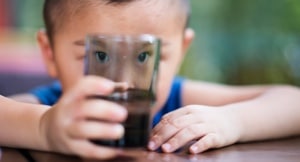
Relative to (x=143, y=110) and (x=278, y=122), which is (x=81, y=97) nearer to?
(x=143, y=110)

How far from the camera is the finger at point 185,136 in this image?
2.83ft

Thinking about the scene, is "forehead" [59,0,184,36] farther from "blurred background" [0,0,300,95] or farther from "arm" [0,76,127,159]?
"blurred background" [0,0,300,95]

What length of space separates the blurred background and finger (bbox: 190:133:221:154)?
181 cm

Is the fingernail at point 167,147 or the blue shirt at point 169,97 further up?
the fingernail at point 167,147

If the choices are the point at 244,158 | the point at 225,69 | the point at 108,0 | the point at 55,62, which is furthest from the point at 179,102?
the point at 225,69

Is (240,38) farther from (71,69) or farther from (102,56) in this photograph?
(102,56)

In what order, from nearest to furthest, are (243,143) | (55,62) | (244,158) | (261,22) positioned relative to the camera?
(244,158) < (243,143) < (55,62) < (261,22)

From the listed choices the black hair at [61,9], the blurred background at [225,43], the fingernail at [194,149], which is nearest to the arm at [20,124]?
the fingernail at [194,149]

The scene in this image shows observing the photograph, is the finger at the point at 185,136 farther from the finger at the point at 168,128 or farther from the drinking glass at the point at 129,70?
the drinking glass at the point at 129,70

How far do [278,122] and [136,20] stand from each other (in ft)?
1.16

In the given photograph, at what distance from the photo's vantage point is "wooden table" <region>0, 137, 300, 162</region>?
0.79m

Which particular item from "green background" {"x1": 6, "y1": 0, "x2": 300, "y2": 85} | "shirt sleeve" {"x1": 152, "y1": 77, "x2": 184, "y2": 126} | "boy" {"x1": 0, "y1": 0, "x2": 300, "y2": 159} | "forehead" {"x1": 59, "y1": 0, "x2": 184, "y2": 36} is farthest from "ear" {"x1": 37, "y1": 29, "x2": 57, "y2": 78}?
"green background" {"x1": 6, "y1": 0, "x2": 300, "y2": 85}

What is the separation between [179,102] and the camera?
5.26 ft

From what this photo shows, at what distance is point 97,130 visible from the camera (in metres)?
0.69
